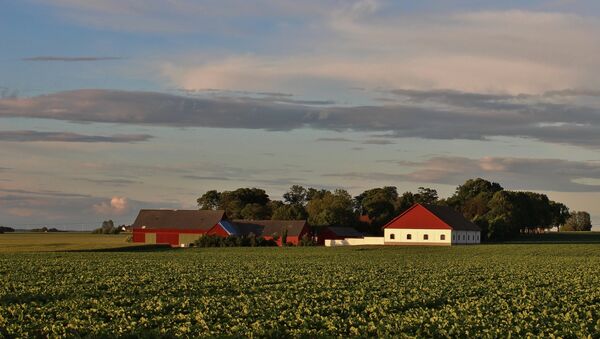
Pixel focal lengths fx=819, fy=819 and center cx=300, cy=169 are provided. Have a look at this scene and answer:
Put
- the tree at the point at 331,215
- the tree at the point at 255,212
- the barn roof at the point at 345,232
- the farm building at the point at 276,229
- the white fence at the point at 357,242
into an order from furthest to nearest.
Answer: the tree at the point at 255,212, the tree at the point at 331,215, the barn roof at the point at 345,232, the farm building at the point at 276,229, the white fence at the point at 357,242


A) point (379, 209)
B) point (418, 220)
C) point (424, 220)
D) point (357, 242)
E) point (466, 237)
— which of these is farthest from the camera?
point (379, 209)

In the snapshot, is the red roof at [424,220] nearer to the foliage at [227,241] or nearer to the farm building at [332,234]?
the farm building at [332,234]

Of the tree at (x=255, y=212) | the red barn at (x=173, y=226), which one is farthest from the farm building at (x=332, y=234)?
the tree at (x=255, y=212)

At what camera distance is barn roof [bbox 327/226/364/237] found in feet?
385

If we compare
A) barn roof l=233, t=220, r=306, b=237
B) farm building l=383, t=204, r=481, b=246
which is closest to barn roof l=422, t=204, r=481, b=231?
farm building l=383, t=204, r=481, b=246

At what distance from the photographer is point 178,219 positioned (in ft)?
381

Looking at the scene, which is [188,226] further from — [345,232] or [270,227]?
[345,232]

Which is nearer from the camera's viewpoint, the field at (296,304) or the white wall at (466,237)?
the field at (296,304)

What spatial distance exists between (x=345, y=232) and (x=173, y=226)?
24825mm

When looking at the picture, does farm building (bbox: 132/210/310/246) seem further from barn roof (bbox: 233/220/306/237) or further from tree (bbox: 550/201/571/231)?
tree (bbox: 550/201/571/231)

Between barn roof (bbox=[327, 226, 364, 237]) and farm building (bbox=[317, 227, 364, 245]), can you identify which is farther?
barn roof (bbox=[327, 226, 364, 237])

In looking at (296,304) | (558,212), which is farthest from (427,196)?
(296,304)

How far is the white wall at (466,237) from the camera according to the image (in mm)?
106500

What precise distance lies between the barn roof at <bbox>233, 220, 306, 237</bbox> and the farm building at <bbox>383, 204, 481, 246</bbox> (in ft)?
39.0
